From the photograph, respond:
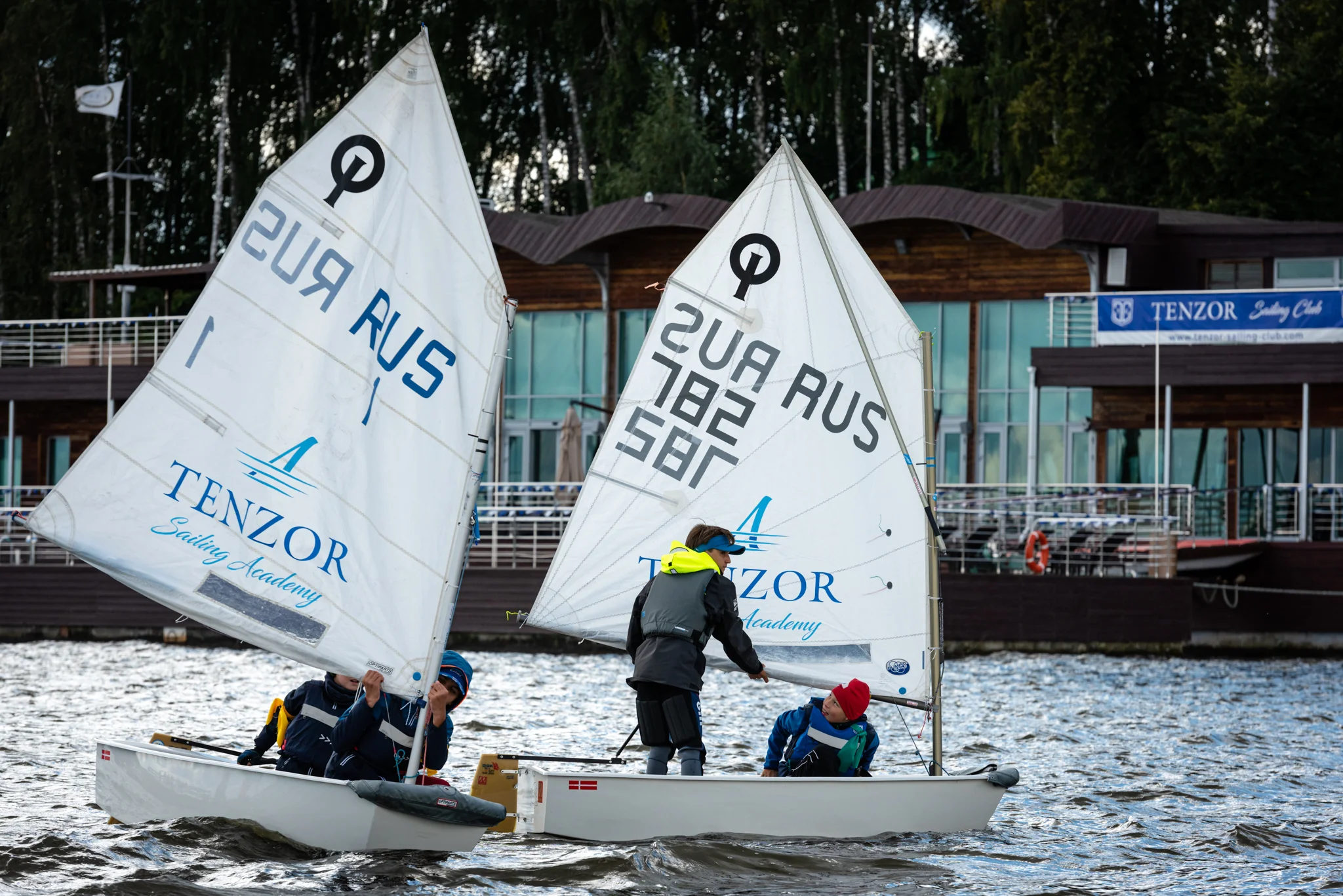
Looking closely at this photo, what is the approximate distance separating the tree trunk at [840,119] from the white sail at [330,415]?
1327 inches

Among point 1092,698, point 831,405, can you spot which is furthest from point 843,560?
point 1092,698

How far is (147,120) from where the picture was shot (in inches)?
1914

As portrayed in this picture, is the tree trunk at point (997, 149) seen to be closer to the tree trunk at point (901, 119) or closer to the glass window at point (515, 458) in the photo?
the tree trunk at point (901, 119)

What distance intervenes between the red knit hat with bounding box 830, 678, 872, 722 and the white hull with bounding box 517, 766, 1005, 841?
0.45 m

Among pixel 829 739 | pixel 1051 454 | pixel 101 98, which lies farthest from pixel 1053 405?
pixel 829 739

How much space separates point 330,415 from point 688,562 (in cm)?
208

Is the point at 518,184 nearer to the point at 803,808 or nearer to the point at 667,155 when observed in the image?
the point at 667,155

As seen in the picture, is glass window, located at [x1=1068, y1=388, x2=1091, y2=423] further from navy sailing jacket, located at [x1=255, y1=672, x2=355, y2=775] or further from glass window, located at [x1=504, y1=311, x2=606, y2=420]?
navy sailing jacket, located at [x1=255, y1=672, x2=355, y2=775]

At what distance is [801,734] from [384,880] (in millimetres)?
2842

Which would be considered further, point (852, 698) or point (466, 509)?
point (852, 698)

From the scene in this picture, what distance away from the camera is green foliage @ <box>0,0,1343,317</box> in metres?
41.8

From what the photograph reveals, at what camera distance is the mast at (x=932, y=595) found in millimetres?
11008

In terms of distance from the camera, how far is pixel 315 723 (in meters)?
9.47

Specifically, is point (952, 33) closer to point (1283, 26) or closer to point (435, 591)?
point (1283, 26)
